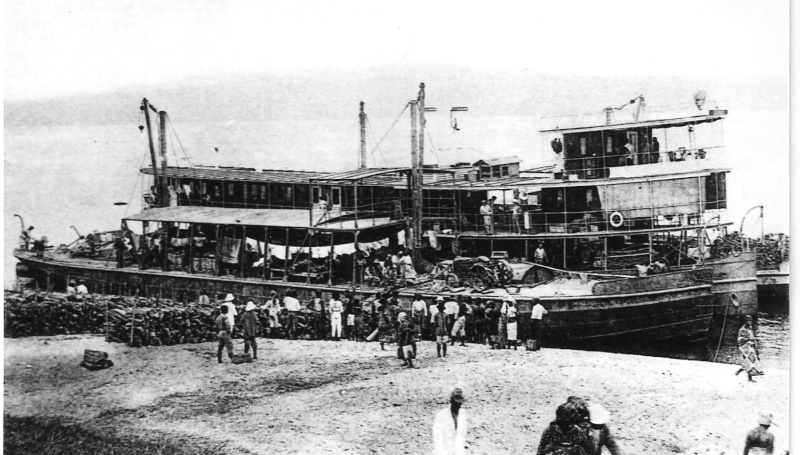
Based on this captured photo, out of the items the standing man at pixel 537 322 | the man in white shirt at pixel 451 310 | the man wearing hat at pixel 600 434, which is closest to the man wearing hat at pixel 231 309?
the man in white shirt at pixel 451 310

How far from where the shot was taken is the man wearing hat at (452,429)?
670 centimetres

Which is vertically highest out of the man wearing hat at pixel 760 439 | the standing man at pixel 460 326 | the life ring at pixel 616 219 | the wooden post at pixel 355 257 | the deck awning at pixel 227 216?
the deck awning at pixel 227 216

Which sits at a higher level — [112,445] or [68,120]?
[68,120]

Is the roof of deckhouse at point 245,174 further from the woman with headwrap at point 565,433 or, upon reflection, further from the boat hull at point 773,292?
the boat hull at point 773,292

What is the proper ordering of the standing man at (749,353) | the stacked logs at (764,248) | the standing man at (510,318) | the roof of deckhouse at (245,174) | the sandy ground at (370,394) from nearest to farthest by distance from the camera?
the sandy ground at (370,394) → the standing man at (749,353) → the stacked logs at (764,248) → the standing man at (510,318) → the roof of deckhouse at (245,174)

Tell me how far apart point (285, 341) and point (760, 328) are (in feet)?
18.1

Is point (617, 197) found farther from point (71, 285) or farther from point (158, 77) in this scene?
point (71, 285)

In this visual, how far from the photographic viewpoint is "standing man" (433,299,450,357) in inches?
309

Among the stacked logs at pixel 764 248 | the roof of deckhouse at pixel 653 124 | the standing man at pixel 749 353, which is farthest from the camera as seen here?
the roof of deckhouse at pixel 653 124

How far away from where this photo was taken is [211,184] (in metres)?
8.95

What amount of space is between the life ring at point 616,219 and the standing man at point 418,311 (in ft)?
8.14

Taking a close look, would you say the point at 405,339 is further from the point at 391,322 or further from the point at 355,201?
the point at 355,201


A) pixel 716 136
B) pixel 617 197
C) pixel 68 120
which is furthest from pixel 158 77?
pixel 716 136

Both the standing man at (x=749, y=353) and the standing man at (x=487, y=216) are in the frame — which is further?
the standing man at (x=487, y=216)
